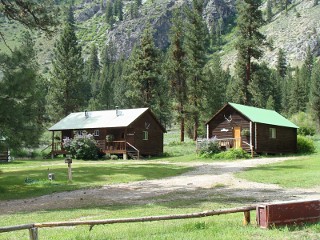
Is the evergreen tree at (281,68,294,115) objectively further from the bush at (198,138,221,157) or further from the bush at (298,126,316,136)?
the bush at (198,138,221,157)

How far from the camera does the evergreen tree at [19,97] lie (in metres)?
21.4

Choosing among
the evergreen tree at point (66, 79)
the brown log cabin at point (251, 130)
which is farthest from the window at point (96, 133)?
the evergreen tree at point (66, 79)

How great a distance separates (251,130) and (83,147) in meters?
16.5

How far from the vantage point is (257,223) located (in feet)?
31.0

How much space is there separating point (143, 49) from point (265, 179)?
39774 millimetres

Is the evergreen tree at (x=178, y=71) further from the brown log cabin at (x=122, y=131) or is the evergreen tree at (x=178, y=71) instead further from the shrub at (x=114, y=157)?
→ the shrub at (x=114, y=157)

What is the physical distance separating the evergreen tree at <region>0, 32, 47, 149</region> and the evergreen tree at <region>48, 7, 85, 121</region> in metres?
44.8

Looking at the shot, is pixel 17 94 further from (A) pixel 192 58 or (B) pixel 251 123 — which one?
(A) pixel 192 58

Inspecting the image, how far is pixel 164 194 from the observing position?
18391 millimetres

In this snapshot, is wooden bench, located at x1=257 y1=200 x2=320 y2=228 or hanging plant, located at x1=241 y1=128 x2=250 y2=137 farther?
hanging plant, located at x1=241 y1=128 x2=250 y2=137

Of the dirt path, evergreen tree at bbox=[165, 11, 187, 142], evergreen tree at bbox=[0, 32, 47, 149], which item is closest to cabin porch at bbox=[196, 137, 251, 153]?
evergreen tree at bbox=[165, 11, 187, 142]

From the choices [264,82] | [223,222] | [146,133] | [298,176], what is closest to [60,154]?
[146,133]

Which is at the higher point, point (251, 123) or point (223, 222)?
point (251, 123)

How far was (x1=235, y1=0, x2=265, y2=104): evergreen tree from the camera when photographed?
2138 inches
